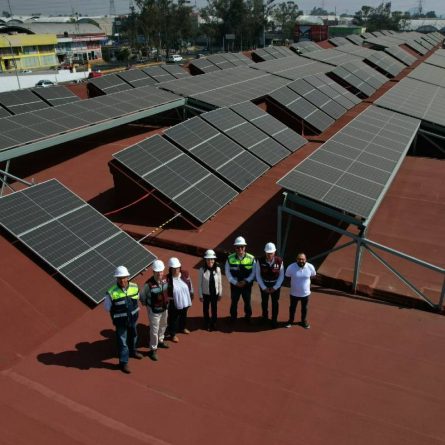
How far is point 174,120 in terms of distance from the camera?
22047mm

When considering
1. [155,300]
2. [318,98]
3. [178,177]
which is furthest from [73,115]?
[155,300]

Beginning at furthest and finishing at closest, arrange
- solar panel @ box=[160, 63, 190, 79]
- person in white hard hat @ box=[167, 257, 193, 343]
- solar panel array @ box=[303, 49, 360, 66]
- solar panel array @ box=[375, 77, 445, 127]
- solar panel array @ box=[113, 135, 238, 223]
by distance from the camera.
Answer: solar panel array @ box=[303, 49, 360, 66]
solar panel @ box=[160, 63, 190, 79]
solar panel array @ box=[375, 77, 445, 127]
solar panel array @ box=[113, 135, 238, 223]
person in white hard hat @ box=[167, 257, 193, 343]

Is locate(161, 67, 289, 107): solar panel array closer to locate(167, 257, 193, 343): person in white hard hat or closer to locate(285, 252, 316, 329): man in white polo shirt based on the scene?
locate(285, 252, 316, 329): man in white polo shirt

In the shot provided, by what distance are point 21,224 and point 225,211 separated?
5.42 m

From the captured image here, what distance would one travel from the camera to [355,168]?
1105 centimetres

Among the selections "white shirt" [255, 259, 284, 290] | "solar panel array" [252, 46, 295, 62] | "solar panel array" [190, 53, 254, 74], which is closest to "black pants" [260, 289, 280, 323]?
"white shirt" [255, 259, 284, 290]

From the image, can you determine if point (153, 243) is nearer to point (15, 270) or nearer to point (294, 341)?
point (15, 270)

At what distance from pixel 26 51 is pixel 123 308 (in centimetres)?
8214

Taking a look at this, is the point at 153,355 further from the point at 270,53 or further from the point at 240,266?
the point at 270,53

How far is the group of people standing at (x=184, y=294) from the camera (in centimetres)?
667

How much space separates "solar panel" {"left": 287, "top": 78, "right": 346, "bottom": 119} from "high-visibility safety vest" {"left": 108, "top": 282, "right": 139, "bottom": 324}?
17.0 meters

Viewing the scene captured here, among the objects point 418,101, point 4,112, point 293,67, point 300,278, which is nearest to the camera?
point 300,278

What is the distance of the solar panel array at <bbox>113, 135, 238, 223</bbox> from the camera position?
11297 millimetres

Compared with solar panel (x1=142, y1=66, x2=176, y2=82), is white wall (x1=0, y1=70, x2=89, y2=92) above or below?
below
